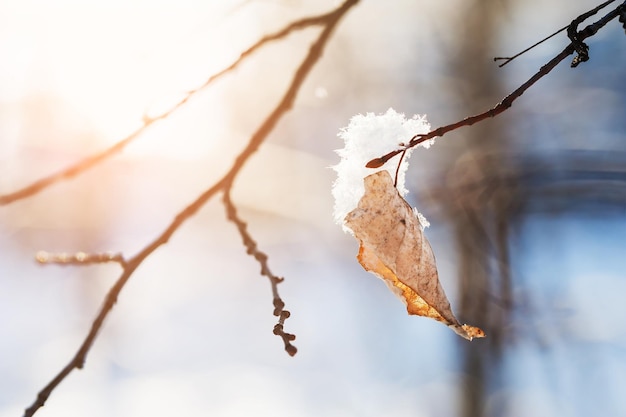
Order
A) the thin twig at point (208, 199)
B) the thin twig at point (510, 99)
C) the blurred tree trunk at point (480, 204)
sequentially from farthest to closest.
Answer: the blurred tree trunk at point (480, 204)
the thin twig at point (208, 199)
the thin twig at point (510, 99)

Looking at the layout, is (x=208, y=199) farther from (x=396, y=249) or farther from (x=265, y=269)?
(x=396, y=249)

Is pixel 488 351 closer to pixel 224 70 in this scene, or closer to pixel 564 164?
pixel 564 164

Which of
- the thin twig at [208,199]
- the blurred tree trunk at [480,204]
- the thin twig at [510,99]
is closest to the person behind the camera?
the thin twig at [510,99]

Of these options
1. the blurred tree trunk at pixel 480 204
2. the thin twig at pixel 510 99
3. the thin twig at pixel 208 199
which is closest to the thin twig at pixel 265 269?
the thin twig at pixel 208 199

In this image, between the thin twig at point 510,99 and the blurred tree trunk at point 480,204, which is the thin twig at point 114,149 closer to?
the thin twig at point 510,99

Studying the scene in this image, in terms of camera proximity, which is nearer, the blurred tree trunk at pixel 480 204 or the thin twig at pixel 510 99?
the thin twig at pixel 510 99

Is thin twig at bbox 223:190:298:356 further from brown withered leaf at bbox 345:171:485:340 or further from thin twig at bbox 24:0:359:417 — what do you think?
brown withered leaf at bbox 345:171:485:340

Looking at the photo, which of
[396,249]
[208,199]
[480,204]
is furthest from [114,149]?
[480,204]
